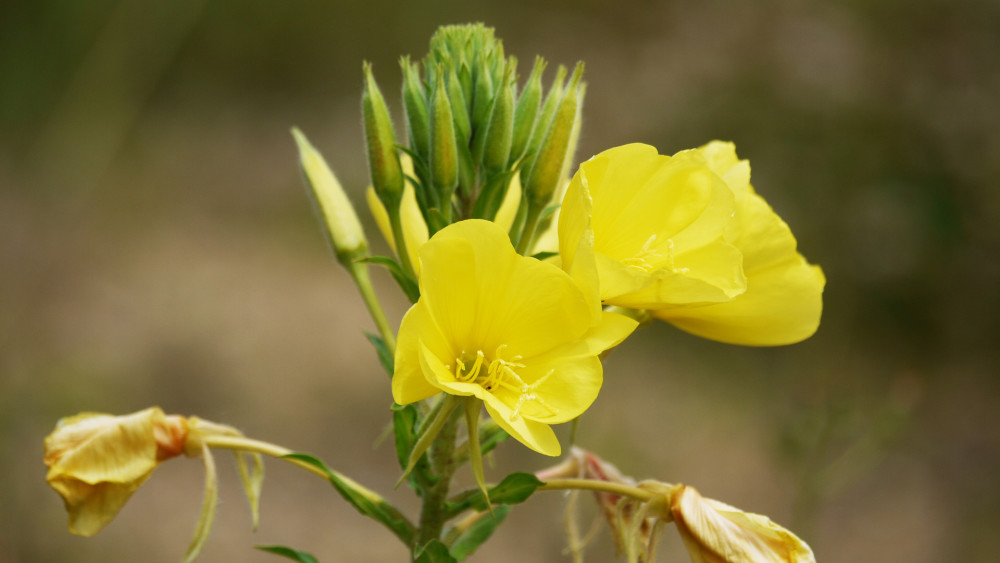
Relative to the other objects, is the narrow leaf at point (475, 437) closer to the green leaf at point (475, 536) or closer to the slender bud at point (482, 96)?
the green leaf at point (475, 536)

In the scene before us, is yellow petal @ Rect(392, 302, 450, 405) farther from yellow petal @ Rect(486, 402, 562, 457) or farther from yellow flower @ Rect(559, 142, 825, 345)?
yellow flower @ Rect(559, 142, 825, 345)

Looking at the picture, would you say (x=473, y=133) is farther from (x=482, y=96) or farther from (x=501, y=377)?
(x=501, y=377)

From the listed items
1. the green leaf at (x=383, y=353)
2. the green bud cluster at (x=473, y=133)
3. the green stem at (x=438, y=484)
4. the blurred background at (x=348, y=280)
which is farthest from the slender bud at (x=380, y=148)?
the blurred background at (x=348, y=280)

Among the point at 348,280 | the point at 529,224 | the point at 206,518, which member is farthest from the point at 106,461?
the point at 348,280

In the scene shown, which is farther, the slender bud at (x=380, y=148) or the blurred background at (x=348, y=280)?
the blurred background at (x=348, y=280)

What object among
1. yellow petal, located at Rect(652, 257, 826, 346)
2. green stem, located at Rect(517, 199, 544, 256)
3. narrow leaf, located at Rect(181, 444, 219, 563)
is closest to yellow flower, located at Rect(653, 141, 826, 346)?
yellow petal, located at Rect(652, 257, 826, 346)
